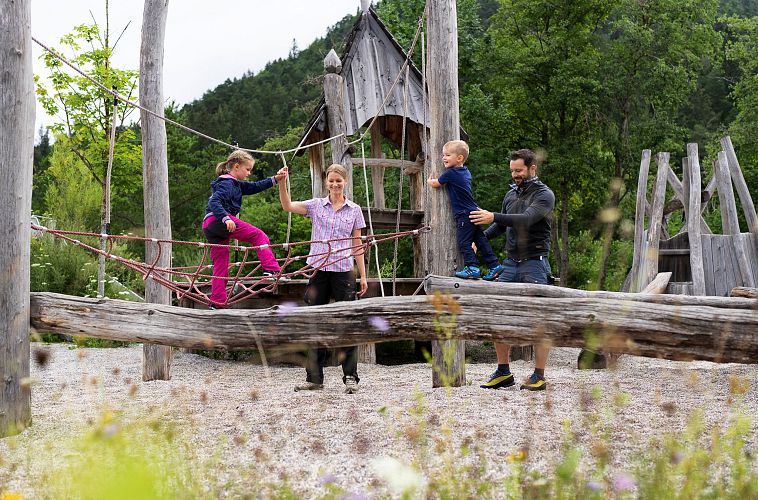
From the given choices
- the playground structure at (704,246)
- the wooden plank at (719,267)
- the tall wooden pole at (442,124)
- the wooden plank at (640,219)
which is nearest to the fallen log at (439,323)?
the tall wooden pole at (442,124)

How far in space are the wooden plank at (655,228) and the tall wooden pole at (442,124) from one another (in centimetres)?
453

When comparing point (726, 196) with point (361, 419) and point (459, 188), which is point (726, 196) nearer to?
point (459, 188)

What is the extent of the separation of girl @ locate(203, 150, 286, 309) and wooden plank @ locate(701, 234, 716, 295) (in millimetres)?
5873

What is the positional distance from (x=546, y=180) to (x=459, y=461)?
18.2 metres

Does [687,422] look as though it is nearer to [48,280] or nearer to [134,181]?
[48,280]

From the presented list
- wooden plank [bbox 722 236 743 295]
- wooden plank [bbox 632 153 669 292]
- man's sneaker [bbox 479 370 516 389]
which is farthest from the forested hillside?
man's sneaker [bbox 479 370 516 389]

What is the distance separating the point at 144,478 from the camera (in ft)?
4.29

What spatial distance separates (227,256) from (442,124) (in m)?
1.99

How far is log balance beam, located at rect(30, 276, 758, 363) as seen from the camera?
3.43 m

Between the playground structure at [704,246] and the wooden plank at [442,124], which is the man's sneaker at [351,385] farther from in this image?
the playground structure at [704,246]

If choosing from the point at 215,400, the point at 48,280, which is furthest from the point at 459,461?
the point at 48,280

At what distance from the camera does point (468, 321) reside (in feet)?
12.5

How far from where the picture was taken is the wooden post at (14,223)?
4246 mm

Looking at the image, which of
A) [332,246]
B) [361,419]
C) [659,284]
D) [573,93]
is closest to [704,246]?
[659,284]
